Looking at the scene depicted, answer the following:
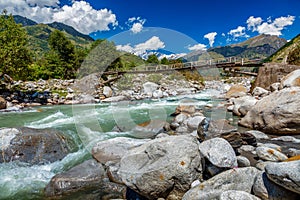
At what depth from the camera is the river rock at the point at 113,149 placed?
5.48 meters

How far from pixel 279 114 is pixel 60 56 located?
34.1m

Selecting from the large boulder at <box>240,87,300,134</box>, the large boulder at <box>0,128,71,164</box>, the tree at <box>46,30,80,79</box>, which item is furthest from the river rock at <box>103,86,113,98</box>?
the large boulder at <box>240,87,300,134</box>

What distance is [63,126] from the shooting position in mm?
9453

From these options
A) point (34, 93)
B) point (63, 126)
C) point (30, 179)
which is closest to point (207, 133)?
point (30, 179)

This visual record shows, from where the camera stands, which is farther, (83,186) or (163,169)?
(83,186)

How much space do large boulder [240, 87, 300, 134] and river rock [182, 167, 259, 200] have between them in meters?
4.56

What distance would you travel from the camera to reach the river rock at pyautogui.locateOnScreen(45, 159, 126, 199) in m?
4.10

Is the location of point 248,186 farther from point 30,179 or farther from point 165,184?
point 30,179

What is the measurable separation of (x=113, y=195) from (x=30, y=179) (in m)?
2.34

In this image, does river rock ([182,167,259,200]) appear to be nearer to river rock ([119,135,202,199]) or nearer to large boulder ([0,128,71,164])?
river rock ([119,135,202,199])

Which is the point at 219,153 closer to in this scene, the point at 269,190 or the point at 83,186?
the point at 269,190

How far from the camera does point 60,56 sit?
109 feet

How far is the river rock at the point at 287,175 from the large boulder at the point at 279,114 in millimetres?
4849

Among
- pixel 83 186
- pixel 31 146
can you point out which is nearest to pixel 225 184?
pixel 83 186
